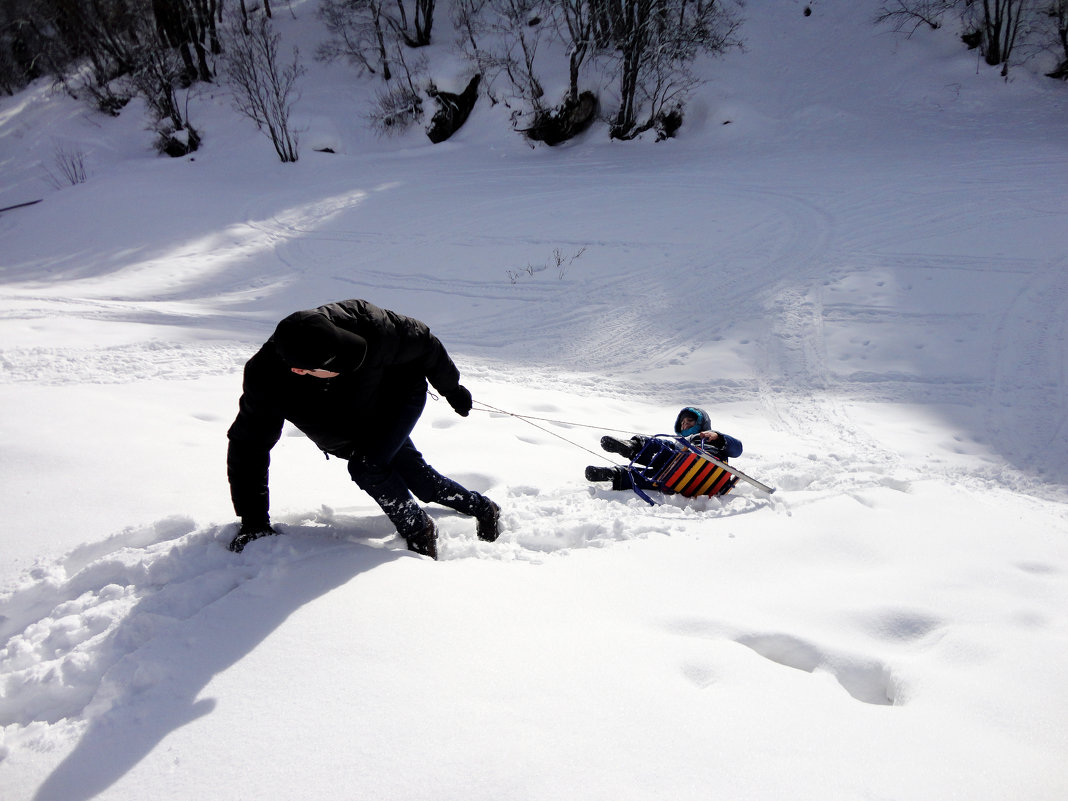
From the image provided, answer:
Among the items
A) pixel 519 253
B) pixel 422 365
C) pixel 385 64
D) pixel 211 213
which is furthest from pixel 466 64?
pixel 422 365

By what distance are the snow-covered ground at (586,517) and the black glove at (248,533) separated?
0.08 meters

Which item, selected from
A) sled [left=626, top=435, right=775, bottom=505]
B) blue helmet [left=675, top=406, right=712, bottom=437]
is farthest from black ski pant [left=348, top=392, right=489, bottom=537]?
blue helmet [left=675, top=406, right=712, bottom=437]

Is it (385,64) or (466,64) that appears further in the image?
(385,64)

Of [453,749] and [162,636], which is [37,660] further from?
[453,749]

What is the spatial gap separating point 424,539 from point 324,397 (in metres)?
0.84

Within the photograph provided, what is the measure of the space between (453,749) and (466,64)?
18.4 m

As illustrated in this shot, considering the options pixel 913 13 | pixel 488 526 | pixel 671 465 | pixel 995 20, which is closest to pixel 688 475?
pixel 671 465

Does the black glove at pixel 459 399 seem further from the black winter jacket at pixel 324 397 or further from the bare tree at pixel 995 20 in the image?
the bare tree at pixel 995 20

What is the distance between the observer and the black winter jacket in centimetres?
250

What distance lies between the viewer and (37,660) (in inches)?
83.7

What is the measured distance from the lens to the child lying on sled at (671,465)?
3.81 metres

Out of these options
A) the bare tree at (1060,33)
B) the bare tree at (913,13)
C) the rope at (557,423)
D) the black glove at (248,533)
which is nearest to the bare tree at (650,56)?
the bare tree at (913,13)

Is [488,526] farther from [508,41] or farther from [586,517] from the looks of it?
[508,41]

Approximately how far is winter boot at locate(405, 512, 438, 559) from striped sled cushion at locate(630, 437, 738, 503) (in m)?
1.45
